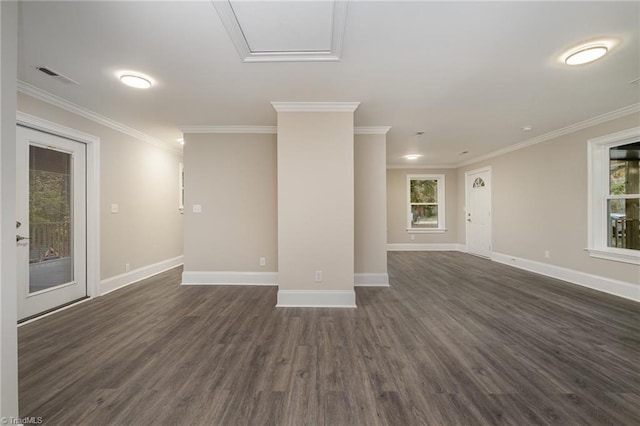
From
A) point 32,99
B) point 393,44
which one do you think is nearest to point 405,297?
point 393,44

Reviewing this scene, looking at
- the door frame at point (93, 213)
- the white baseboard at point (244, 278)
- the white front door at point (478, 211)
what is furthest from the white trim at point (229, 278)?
the white front door at point (478, 211)

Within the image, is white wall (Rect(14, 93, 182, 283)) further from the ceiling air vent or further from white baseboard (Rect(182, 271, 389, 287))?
white baseboard (Rect(182, 271, 389, 287))

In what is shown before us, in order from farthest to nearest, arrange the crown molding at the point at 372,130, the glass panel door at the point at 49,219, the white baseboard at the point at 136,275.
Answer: the crown molding at the point at 372,130
the white baseboard at the point at 136,275
the glass panel door at the point at 49,219

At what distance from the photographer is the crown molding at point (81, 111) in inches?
104

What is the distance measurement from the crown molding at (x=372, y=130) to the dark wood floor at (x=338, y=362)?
8.41 feet

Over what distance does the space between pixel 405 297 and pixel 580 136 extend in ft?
12.3

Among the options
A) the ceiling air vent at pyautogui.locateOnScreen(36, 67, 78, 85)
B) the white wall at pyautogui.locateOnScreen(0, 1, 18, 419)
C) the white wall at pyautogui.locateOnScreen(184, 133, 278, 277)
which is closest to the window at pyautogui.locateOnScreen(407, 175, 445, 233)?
the white wall at pyautogui.locateOnScreen(184, 133, 278, 277)

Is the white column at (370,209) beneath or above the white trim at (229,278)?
above

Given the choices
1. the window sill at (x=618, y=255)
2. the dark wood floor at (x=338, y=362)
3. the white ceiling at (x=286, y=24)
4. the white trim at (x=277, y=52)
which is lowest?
the dark wood floor at (x=338, y=362)

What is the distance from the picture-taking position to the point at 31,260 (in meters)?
2.73

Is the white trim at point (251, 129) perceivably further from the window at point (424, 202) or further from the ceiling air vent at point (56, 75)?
the window at point (424, 202)

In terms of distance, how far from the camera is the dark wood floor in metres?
1.49

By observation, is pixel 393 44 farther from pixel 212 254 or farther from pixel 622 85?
pixel 212 254

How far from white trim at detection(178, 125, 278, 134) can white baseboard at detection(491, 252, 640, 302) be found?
531 cm
